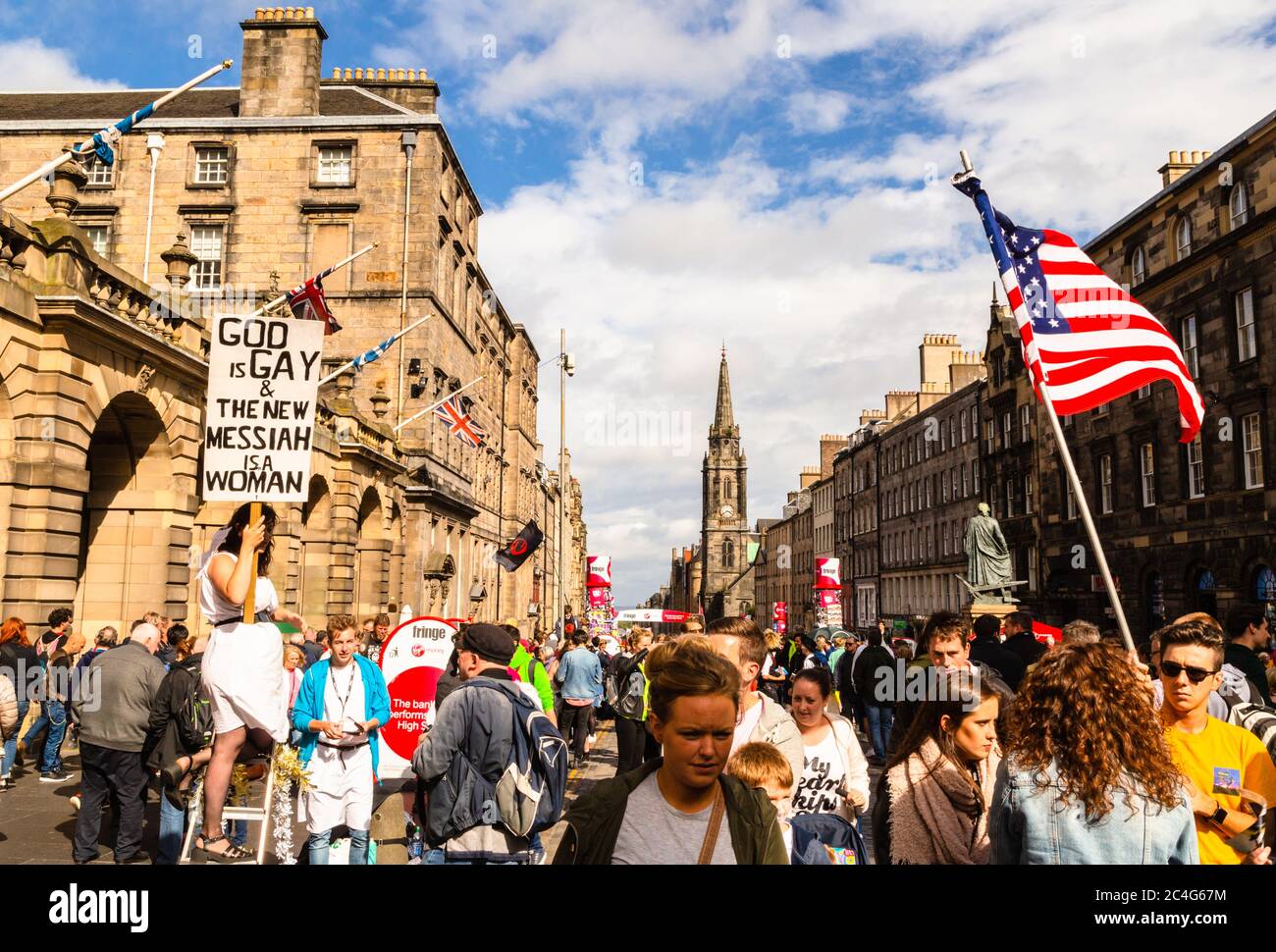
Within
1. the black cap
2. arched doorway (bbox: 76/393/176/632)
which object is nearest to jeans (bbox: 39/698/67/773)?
arched doorway (bbox: 76/393/176/632)

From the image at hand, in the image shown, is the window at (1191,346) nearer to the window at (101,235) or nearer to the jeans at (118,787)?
the jeans at (118,787)

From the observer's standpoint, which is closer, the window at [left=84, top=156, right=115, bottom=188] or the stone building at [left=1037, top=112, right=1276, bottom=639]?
the stone building at [left=1037, top=112, right=1276, bottom=639]

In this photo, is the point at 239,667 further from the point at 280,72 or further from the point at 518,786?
the point at 280,72

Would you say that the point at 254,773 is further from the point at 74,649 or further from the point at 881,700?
the point at 881,700

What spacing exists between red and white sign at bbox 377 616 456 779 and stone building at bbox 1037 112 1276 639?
24.4 m

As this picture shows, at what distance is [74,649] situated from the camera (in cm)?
1243

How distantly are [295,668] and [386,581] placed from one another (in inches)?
842

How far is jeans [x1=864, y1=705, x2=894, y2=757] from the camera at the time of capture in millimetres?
14242

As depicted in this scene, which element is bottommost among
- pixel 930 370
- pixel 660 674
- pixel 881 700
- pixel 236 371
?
pixel 881 700

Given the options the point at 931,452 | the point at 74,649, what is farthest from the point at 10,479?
the point at 931,452

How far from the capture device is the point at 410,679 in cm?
798

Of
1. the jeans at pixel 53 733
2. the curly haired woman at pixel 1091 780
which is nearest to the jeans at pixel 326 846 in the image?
the curly haired woman at pixel 1091 780

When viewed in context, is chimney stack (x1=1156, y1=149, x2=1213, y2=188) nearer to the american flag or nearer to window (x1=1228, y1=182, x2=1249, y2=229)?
window (x1=1228, y1=182, x2=1249, y2=229)
